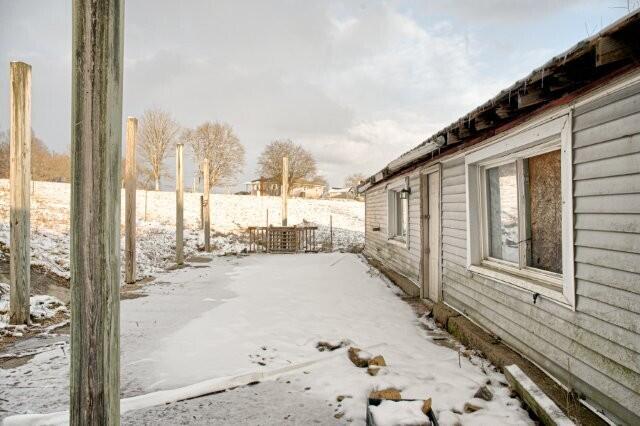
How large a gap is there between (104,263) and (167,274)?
910 centimetres

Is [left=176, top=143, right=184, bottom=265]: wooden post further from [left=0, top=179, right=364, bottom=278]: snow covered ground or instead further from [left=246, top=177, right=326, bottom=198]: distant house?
[left=246, top=177, right=326, bottom=198]: distant house

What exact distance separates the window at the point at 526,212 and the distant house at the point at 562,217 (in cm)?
1

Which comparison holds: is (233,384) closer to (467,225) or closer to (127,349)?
(127,349)

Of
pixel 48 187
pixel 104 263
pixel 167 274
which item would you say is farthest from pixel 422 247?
pixel 48 187

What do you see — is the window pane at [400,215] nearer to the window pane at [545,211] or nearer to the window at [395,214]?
the window at [395,214]

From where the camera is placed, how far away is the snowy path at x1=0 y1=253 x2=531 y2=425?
306 cm

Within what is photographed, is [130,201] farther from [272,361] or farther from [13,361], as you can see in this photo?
[272,361]

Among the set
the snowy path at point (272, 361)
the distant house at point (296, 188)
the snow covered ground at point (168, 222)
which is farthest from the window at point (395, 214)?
the distant house at point (296, 188)

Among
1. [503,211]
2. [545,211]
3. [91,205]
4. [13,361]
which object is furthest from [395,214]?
[91,205]

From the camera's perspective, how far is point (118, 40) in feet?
5.89

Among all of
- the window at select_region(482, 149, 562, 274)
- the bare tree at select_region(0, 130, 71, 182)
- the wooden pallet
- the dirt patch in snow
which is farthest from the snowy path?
the bare tree at select_region(0, 130, 71, 182)

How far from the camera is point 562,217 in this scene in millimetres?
3100

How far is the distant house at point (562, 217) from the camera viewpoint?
245cm

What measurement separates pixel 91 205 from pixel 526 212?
391 centimetres
